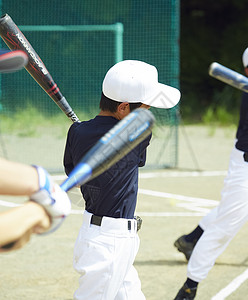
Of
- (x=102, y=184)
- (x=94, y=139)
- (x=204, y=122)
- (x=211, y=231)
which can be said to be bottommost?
(x=204, y=122)

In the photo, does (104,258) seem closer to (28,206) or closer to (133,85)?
(133,85)

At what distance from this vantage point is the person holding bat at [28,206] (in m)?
2.06

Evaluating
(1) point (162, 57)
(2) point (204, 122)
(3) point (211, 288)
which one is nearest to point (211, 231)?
(3) point (211, 288)

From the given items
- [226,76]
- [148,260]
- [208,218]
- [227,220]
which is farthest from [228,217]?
[226,76]

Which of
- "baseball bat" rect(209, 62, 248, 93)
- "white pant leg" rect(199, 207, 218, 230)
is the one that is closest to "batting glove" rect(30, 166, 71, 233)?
"baseball bat" rect(209, 62, 248, 93)

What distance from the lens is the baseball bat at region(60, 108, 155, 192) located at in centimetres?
238

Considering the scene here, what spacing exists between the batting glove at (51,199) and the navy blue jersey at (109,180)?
118cm

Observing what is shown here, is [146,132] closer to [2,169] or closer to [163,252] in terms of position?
[2,169]

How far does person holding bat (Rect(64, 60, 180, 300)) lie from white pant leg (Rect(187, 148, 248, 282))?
147cm

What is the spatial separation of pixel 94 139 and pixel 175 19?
8.00 metres

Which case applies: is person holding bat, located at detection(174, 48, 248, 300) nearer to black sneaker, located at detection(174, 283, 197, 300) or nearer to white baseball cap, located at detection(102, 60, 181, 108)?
black sneaker, located at detection(174, 283, 197, 300)

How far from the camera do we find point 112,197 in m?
3.43

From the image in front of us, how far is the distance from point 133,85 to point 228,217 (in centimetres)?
195

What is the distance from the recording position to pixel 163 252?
242 inches
